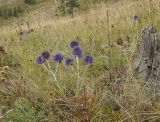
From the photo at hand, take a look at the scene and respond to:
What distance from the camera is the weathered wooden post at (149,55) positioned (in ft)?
9.92

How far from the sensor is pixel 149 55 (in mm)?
3074

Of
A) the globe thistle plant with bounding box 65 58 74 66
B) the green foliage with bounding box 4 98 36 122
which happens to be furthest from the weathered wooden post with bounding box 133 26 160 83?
the green foliage with bounding box 4 98 36 122

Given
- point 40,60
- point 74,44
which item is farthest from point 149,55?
point 40,60

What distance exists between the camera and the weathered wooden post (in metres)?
3.02

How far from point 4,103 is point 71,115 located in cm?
84

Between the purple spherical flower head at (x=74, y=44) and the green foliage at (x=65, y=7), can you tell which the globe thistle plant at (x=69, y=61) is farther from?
the green foliage at (x=65, y=7)

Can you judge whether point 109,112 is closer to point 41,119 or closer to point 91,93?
point 91,93

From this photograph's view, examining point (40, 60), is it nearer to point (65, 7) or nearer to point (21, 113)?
point (21, 113)

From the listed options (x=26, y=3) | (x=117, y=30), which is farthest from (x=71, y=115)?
(x=26, y=3)

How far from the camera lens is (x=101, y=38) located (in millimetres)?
5441

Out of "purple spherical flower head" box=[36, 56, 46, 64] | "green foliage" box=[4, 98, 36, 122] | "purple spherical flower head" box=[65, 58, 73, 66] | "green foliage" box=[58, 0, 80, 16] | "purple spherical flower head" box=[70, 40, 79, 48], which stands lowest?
"green foliage" box=[58, 0, 80, 16]

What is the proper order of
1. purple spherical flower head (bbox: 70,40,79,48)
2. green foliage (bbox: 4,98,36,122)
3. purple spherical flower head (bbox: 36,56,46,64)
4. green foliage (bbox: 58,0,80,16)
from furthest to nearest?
green foliage (bbox: 58,0,80,16), purple spherical flower head (bbox: 70,40,79,48), purple spherical flower head (bbox: 36,56,46,64), green foliage (bbox: 4,98,36,122)

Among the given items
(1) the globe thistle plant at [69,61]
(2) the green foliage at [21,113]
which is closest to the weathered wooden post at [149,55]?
(1) the globe thistle plant at [69,61]

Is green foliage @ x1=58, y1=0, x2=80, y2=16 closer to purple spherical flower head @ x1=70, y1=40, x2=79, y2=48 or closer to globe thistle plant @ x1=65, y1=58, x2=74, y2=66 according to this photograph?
purple spherical flower head @ x1=70, y1=40, x2=79, y2=48
